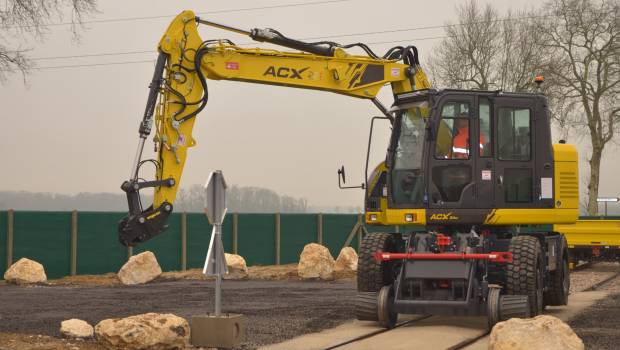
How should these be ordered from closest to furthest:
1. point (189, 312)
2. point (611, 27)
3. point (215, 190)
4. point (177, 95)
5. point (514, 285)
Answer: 1. point (215, 190)
2. point (514, 285)
3. point (177, 95)
4. point (189, 312)
5. point (611, 27)

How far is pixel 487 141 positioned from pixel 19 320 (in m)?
7.90

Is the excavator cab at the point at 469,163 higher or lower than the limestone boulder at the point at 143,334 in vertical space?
higher

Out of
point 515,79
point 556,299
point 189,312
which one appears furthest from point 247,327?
point 515,79

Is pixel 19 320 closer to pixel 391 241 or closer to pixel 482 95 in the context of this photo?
pixel 391 241

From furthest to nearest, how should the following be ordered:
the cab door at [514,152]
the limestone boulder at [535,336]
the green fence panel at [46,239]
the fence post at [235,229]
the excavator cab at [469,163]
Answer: the fence post at [235,229] → the green fence panel at [46,239] → the cab door at [514,152] → the excavator cab at [469,163] → the limestone boulder at [535,336]

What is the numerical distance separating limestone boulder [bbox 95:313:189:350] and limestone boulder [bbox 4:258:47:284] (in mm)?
13775

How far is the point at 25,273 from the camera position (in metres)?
25.7

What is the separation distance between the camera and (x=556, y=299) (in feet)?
57.5

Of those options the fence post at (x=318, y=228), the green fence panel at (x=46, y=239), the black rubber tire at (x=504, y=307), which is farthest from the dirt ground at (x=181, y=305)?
the fence post at (x=318, y=228)

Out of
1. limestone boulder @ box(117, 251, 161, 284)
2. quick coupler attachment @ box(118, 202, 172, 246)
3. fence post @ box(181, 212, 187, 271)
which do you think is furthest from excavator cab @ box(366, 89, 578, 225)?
fence post @ box(181, 212, 187, 271)

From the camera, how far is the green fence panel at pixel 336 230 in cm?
3584

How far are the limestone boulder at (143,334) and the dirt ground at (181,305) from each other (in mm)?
351

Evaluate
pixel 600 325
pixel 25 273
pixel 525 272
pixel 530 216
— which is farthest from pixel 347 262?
pixel 525 272

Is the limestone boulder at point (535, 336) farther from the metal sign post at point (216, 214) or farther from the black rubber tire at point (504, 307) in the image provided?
the metal sign post at point (216, 214)
